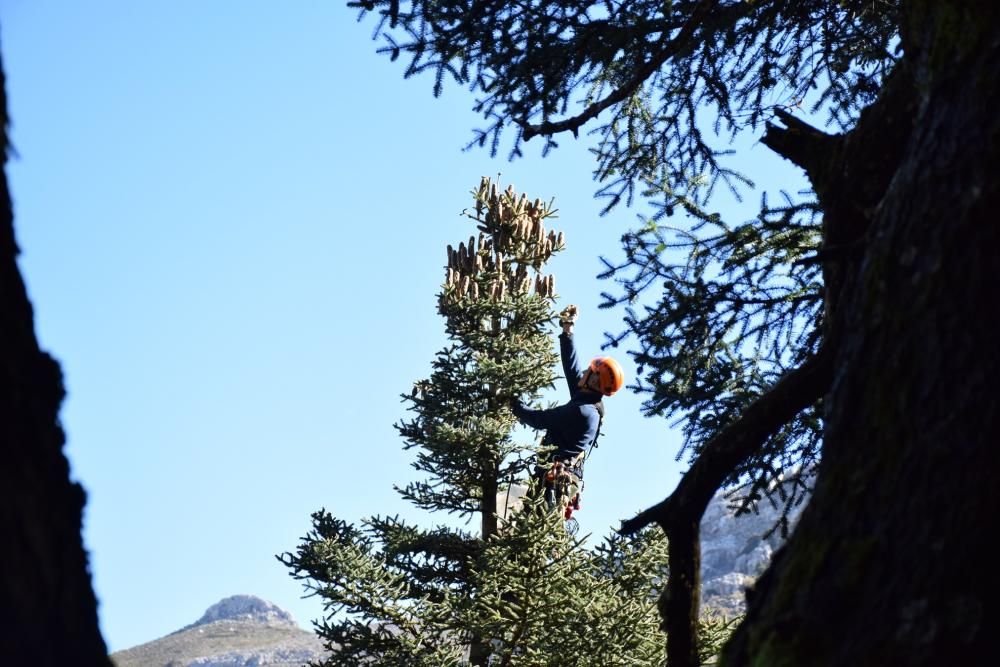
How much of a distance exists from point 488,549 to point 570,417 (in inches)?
69.8

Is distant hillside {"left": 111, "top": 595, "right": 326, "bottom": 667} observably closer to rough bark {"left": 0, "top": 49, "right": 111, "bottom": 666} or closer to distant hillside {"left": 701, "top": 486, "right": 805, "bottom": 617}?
distant hillside {"left": 701, "top": 486, "right": 805, "bottom": 617}

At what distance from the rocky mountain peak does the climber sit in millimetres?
74043

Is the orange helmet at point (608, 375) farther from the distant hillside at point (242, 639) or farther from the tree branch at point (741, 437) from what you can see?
the distant hillside at point (242, 639)

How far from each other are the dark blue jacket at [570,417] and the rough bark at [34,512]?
9.65m

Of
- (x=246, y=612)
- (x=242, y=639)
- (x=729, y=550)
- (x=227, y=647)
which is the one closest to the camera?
(x=227, y=647)

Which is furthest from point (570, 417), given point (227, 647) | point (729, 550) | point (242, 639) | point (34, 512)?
point (729, 550)

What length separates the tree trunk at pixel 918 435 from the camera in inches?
89.9

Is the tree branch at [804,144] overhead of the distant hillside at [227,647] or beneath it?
beneath

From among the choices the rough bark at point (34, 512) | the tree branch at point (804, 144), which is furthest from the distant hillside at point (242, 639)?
the rough bark at point (34, 512)

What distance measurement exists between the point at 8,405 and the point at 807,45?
6640mm

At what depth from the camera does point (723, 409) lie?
7309mm

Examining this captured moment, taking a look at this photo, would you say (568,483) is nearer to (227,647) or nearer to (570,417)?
(570,417)

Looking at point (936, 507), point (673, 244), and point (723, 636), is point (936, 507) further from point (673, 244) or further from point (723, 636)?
point (723, 636)

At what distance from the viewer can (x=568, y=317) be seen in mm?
11844
